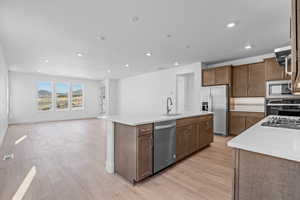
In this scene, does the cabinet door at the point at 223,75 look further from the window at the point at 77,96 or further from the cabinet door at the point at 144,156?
the window at the point at 77,96

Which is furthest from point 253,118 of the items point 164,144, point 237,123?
point 164,144

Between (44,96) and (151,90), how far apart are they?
20.0 feet

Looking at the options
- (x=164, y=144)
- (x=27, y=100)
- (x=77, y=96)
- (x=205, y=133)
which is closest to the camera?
(x=164, y=144)

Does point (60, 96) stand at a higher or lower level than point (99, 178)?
higher

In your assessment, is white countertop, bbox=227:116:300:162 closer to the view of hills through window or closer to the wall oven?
the wall oven

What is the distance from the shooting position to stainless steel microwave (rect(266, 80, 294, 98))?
3.51 meters

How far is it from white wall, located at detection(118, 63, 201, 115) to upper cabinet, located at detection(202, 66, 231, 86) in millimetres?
279

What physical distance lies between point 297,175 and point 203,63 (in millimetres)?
5213

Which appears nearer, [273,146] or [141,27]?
[273,146]

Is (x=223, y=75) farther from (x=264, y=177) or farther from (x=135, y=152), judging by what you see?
(x=264, y=177)

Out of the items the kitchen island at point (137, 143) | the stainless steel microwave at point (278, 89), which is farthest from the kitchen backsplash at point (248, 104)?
the kitchen island at point (137, 143)

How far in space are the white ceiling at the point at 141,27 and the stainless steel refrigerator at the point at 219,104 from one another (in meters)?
1.23

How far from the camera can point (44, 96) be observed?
7.97 metres

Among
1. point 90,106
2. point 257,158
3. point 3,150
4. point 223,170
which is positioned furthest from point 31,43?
point 90,106
